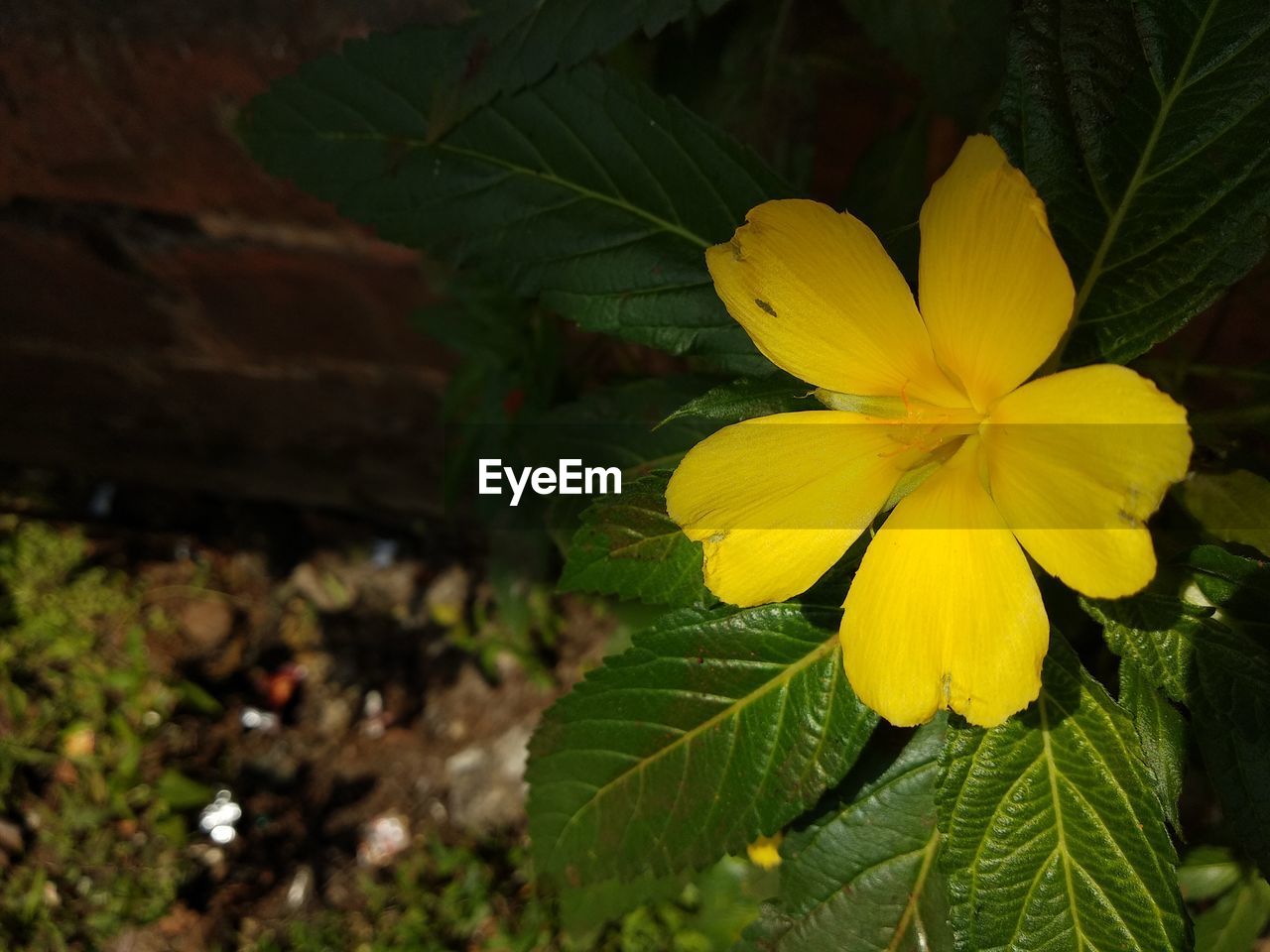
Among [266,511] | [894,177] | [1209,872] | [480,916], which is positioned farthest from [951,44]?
[266,511]

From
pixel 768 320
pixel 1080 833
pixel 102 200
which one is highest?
pixel 102 200

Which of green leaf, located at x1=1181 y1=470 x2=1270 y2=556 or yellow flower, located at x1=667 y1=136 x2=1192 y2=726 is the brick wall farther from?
green leaf, located at x1=1181 y1=470 x2=1270 y2=556

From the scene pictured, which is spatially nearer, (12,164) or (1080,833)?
(1080,833)

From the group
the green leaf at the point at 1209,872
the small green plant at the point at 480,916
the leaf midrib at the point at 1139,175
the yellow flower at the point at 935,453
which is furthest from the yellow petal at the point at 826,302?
the small green plant at the point at 480,916

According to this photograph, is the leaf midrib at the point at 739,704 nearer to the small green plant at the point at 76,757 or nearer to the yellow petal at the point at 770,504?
the yellow petal at the point at 770,504

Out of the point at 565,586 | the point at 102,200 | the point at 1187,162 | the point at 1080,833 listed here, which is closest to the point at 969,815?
the point at 1080,833

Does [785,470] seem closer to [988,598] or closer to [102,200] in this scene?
[988,598]
